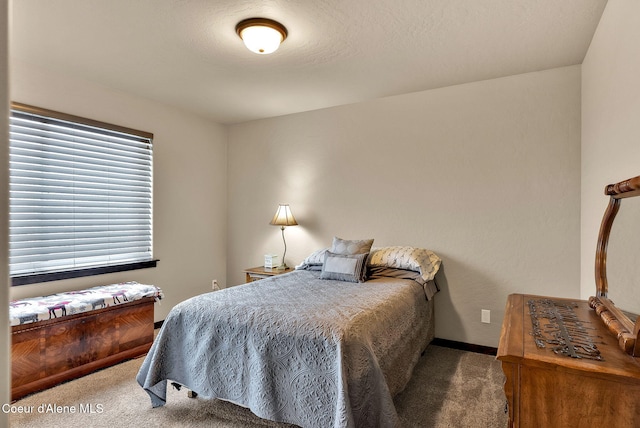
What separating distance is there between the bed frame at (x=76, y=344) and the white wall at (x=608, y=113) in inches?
141

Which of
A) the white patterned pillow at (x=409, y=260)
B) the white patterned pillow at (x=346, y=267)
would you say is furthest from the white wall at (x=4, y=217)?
the white patterned pillow at (x=409, y=260)

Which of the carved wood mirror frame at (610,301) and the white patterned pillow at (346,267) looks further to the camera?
the white patterned pillow at (346,267)

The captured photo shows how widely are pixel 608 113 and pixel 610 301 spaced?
1165 millimetres

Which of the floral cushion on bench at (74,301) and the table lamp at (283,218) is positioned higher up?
the table lamp at (283,218)

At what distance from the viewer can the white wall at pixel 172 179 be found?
9.66 ft

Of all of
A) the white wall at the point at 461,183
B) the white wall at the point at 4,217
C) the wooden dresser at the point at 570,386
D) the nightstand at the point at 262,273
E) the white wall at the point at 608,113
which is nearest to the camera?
the white wall at the point at 4,217

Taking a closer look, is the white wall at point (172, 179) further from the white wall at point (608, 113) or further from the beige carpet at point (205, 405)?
the white wall at point (608, 113)

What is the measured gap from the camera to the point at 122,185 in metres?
3.47

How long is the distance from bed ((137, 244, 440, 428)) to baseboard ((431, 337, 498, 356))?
0.79 m

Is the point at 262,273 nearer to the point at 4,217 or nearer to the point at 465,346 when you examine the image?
the point at 465,346

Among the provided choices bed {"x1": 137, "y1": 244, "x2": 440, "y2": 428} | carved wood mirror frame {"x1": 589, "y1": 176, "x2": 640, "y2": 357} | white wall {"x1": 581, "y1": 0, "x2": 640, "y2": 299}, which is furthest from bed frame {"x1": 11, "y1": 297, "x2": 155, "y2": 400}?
white wall {"x1": 581, "y1": 0, "x2": 640, "y2": 299}

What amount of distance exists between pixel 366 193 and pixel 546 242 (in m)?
1.70

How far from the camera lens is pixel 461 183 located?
3.23 m

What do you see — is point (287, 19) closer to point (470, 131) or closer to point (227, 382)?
point (470, 131)
